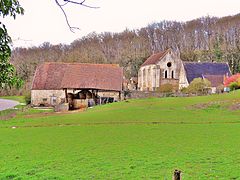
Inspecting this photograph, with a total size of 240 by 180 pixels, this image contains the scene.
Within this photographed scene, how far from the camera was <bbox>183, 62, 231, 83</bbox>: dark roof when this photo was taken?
68688mm

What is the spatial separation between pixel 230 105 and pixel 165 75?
3771 centimetres

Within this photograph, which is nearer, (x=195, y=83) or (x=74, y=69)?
(x=195, y=83)

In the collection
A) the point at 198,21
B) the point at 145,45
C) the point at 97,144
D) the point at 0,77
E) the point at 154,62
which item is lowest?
the point at 97,144

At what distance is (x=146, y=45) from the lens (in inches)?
4569

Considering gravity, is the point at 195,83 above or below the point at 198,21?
below

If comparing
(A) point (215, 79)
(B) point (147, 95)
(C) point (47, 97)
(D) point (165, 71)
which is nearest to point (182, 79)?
(D) point (165, 71)

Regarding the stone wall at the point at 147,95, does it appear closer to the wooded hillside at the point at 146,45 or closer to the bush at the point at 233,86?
the bush at the point at 233,86

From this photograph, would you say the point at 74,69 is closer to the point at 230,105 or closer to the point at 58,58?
the point at 230,105

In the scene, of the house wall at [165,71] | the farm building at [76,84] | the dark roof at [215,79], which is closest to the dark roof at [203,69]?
the dark roof at [215,79]

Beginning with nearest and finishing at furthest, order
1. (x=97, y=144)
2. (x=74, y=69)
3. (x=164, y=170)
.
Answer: (x=164, y=170) → (x=97, y=144) → (x=74, y=69)

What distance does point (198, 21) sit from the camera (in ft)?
421

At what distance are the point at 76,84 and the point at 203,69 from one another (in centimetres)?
2720

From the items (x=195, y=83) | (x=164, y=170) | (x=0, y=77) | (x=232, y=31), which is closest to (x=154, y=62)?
(x=195, y=83)

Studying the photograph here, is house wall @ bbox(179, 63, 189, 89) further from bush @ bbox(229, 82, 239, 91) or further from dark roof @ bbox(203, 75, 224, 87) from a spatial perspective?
bush @ bbox(229, 82, 239, 91)
